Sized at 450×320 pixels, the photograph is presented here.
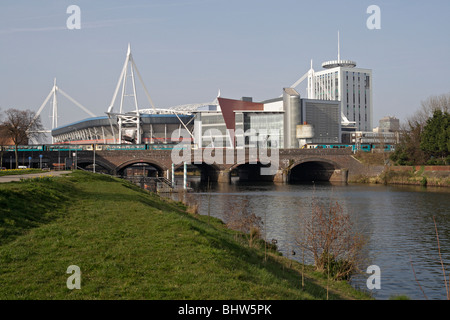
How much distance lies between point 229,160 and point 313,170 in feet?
75.6

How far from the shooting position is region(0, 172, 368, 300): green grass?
9586 mm

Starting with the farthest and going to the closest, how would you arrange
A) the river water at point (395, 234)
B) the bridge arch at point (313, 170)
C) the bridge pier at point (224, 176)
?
the bridge arch at point (313, 170), the bridge pier at point (224, 176), the river water at point (395, 234)

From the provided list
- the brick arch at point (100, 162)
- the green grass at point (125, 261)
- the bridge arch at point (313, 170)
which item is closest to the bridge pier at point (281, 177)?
the bridge arch at point (313, 170)

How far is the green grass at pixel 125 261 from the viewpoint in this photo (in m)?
9.59

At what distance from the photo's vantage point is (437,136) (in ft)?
270

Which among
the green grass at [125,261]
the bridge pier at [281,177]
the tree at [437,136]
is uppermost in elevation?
the tree at [437,136]

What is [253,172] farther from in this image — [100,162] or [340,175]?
[100,162]

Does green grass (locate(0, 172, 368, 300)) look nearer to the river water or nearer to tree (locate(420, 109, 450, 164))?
the river water

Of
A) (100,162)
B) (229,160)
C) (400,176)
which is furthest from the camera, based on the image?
(229,160)

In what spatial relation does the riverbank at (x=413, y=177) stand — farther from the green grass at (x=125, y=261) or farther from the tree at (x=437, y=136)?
the green grass at (x=125, y=261)

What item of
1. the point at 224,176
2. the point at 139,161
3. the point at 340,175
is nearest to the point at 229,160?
the point at 224,176

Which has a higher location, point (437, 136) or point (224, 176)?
point (437, 136)

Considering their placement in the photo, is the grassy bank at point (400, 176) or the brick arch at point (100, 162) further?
the brick arch at point (100, 162)
